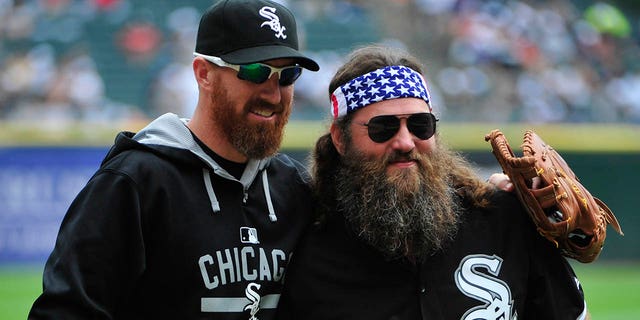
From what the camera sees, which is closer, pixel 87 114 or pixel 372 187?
pixel 372 187

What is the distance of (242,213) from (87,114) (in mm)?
10722

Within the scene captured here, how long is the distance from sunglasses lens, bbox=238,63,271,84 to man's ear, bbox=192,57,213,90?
16 cm

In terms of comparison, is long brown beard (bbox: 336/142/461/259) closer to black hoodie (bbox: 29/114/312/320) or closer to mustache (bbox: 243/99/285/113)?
black hoodie (bbox: 29/114/312/320)

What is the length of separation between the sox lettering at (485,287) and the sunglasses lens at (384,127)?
0.57 m

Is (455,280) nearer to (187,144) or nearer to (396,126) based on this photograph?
(396,126)

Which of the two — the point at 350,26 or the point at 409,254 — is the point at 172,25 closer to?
the point at 350,26

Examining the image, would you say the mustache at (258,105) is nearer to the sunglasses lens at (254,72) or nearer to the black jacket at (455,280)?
the sunglasses lens at (254,72)

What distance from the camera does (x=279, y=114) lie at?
3338mm

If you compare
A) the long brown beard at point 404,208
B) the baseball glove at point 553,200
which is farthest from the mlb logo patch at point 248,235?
the baseball glove at point 553,200

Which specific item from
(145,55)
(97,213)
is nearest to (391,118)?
(97,213)

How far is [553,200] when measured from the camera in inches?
127

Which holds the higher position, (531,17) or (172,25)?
(531,17)

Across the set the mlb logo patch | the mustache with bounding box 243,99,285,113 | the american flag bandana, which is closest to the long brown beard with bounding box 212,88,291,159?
the mustache with bounding box 243,99,285,113

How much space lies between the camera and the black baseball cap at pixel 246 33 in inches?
128
